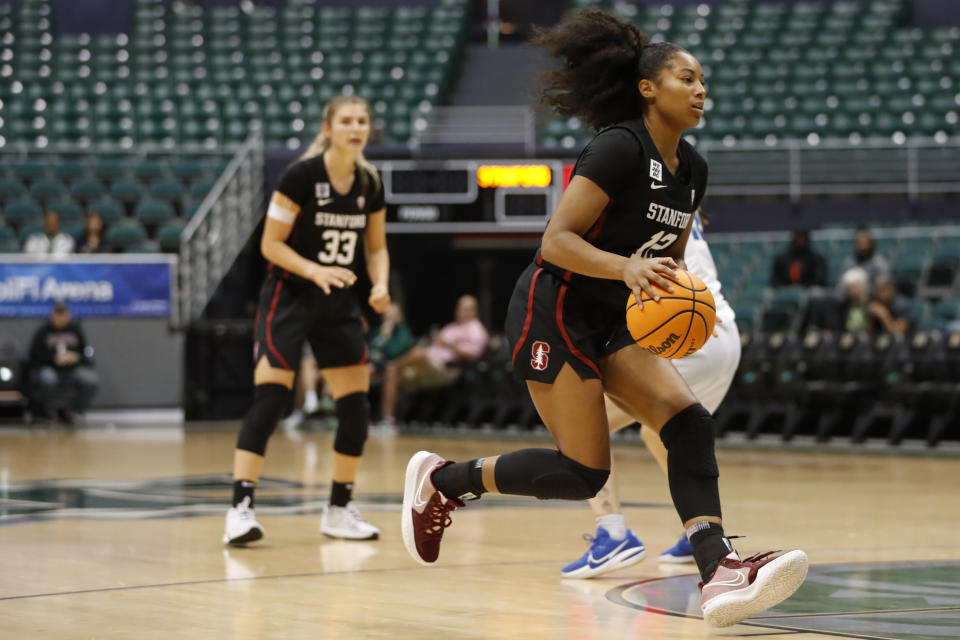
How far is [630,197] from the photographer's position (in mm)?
3820

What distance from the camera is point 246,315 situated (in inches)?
686

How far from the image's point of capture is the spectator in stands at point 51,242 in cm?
1584

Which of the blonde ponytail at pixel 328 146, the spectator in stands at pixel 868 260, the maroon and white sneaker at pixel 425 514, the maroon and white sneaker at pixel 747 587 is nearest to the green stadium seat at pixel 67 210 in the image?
the spectator in stands at pixel 868 260

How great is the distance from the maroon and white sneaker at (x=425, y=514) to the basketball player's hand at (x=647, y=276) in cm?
99

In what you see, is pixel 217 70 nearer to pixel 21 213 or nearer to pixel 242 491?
pixel 21 213

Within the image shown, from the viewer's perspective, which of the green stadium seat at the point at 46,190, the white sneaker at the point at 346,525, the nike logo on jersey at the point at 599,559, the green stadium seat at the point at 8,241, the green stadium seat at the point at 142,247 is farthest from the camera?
the green stadium seat at the point at 46,190

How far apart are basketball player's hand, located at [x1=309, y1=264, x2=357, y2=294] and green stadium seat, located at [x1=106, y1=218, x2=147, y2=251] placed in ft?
37.8

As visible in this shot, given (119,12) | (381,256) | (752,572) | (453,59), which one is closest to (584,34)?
(752,572)

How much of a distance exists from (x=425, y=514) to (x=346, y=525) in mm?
1604

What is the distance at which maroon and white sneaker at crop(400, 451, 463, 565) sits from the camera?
13.7 feet

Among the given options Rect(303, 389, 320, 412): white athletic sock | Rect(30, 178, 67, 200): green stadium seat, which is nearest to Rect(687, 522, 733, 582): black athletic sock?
Rect(303, 389, 320, 412): white athletic sock

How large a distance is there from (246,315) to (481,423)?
3816 mm

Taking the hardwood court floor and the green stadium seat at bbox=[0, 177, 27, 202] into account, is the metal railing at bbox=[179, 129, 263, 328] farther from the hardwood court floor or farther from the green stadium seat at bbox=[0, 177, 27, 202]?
the hardwood court floor

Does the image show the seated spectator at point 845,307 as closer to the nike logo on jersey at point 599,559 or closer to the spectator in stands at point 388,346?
the spectator in stands at point 388,346
